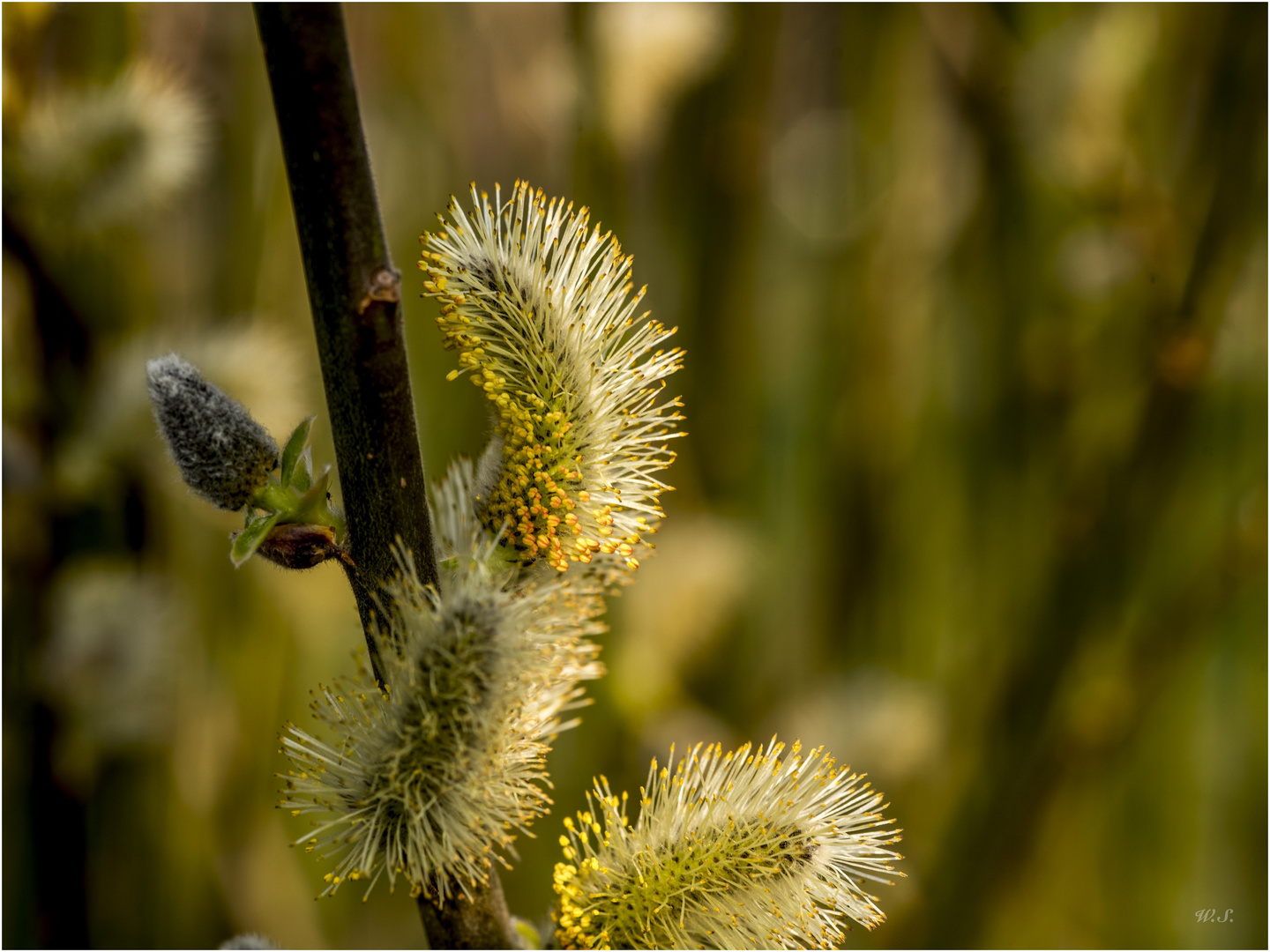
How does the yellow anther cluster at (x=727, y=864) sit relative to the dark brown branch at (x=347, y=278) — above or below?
below

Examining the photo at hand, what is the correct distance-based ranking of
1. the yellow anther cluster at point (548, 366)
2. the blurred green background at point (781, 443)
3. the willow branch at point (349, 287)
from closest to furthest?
the willow branch at point (349, 287) → the yellow anther cluster at point (548, 366) → the blurred green background at point (781, 443)

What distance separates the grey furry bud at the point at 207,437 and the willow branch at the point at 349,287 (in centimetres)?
6

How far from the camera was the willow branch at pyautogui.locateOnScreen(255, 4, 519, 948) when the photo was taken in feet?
0.97

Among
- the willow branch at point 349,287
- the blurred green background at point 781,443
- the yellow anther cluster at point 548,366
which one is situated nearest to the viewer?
the willow branch at point 349,287

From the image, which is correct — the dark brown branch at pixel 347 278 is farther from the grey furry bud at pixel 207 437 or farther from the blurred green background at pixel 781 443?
the blurred green background at pixel 781 443

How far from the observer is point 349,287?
0.31 m

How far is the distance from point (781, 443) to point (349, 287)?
122 centimetres

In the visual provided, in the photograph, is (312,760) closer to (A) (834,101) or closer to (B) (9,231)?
(B) (9,231)

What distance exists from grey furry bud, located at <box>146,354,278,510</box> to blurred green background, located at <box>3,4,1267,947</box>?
50 cm

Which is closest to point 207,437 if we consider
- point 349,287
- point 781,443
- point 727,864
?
point 349,287

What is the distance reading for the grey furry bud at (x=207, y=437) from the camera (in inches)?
14.8

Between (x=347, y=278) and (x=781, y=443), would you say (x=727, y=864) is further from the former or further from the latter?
(x=781, y=443)

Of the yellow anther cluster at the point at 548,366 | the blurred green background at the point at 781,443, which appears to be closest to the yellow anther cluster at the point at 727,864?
the yellow anther cluster at the point at 548,366

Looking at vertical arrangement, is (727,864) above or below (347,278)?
below
